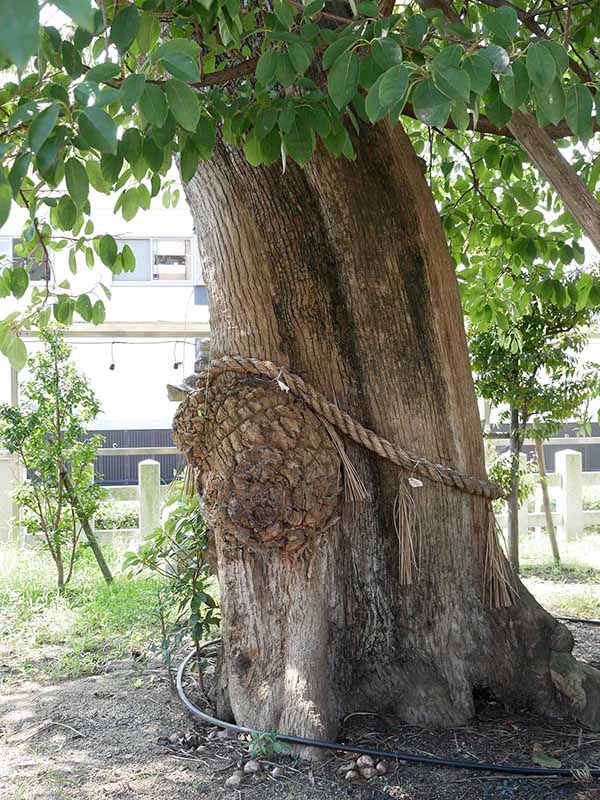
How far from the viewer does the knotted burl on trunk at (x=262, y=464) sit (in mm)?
3123

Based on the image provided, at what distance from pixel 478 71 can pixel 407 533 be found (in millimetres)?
1917

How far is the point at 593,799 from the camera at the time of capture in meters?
2.69

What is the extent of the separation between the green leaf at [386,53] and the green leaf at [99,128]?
0.67m

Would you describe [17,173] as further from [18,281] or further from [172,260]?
[172,260]

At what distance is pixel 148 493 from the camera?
8117mm

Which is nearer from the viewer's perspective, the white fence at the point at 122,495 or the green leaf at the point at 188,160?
the green leaf at the point at 188,160

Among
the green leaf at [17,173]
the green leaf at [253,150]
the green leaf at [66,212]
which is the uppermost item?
the green leaf at [253,150]

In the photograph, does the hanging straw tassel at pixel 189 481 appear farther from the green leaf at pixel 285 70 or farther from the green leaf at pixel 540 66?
the green leaf at pixel 540 66

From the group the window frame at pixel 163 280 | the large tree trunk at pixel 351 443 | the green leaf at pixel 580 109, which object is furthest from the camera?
the window frame at pixel 163 280

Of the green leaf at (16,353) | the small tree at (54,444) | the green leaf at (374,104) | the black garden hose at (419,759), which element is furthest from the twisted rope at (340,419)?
the small tree at (54,444)

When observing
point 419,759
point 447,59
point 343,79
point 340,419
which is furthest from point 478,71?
point 419,759

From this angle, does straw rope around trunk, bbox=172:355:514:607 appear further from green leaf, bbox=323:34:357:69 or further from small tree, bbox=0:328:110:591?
small tree, bbox=0:328:110:591

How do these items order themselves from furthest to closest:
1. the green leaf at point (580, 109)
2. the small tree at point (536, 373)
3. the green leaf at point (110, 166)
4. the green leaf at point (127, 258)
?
the small tree at point (536, 373)
the green leaf at point (127, 258)
the green leaf at point (110, 166)
the green leaf at point (580, 109)

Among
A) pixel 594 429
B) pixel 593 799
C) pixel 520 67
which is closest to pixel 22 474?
pixel 593 799
